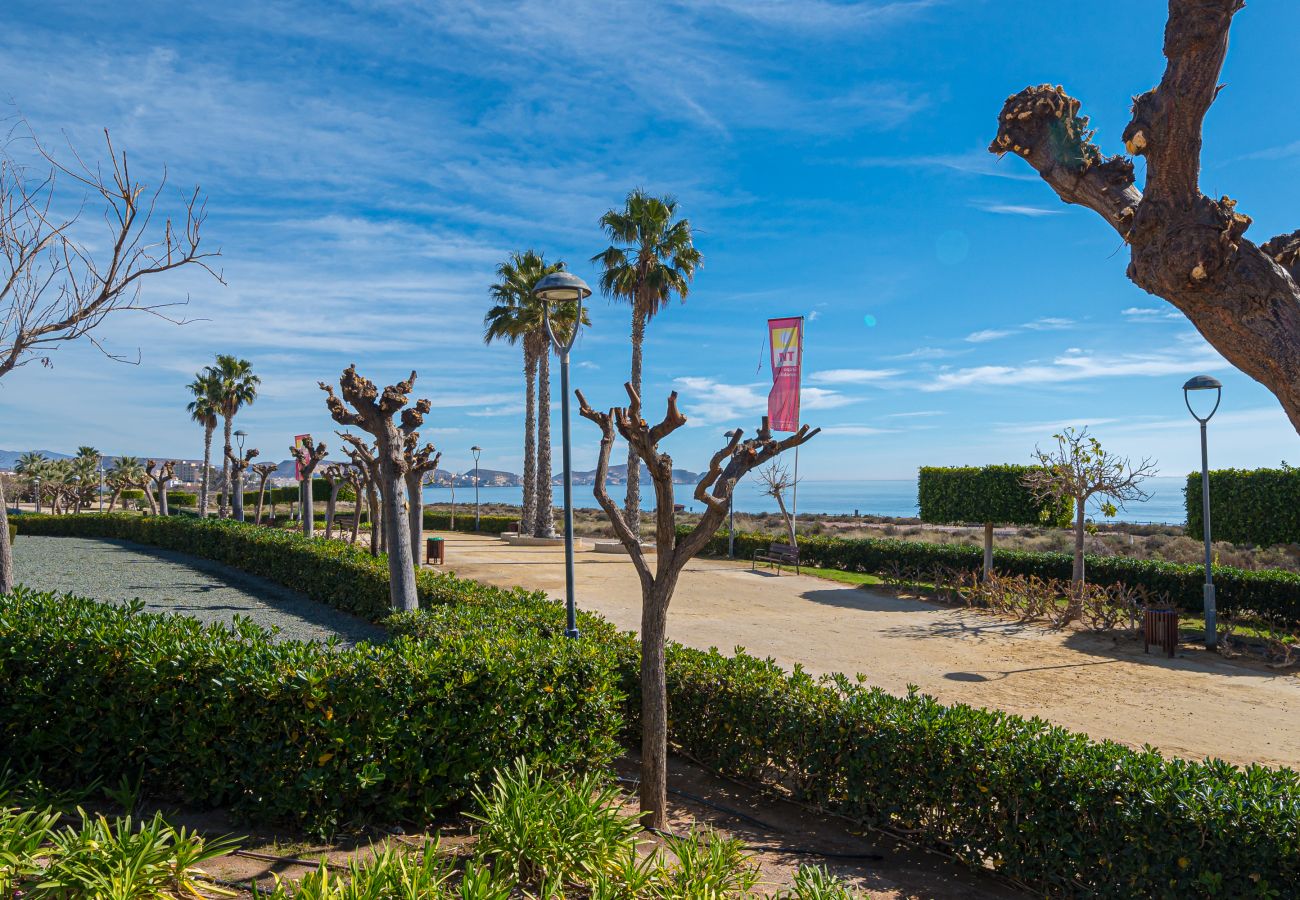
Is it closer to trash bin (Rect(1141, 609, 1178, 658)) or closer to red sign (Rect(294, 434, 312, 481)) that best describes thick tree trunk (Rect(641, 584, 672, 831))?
trash bin (Rect(1141, 609, 1178, 658))

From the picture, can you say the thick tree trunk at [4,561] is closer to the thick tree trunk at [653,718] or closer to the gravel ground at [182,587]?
the gravel ground at [182,587]

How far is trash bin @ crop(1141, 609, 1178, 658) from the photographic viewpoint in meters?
12.9

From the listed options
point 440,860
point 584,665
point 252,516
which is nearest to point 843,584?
point 584,665

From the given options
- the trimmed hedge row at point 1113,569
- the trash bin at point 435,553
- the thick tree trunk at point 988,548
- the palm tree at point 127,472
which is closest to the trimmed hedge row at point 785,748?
the trimmed hedge row at point 1113,569

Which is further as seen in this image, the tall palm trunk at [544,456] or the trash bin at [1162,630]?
the tall palm trunk at [544,456]

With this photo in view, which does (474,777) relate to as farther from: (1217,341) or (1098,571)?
(1098,571)

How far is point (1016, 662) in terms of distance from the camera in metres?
12.1

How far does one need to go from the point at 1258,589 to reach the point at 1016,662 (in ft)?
23.9

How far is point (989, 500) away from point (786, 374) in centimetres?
694

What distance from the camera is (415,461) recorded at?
1628cm

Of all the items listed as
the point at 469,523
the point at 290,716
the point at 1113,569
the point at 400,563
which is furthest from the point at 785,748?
the point at 469,523

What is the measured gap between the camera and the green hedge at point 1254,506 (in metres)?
17.2

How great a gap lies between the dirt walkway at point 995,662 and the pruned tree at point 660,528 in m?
5.55

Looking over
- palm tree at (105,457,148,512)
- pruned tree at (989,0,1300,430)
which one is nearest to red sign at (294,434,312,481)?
pruned tree at (989,0,1300,430)
